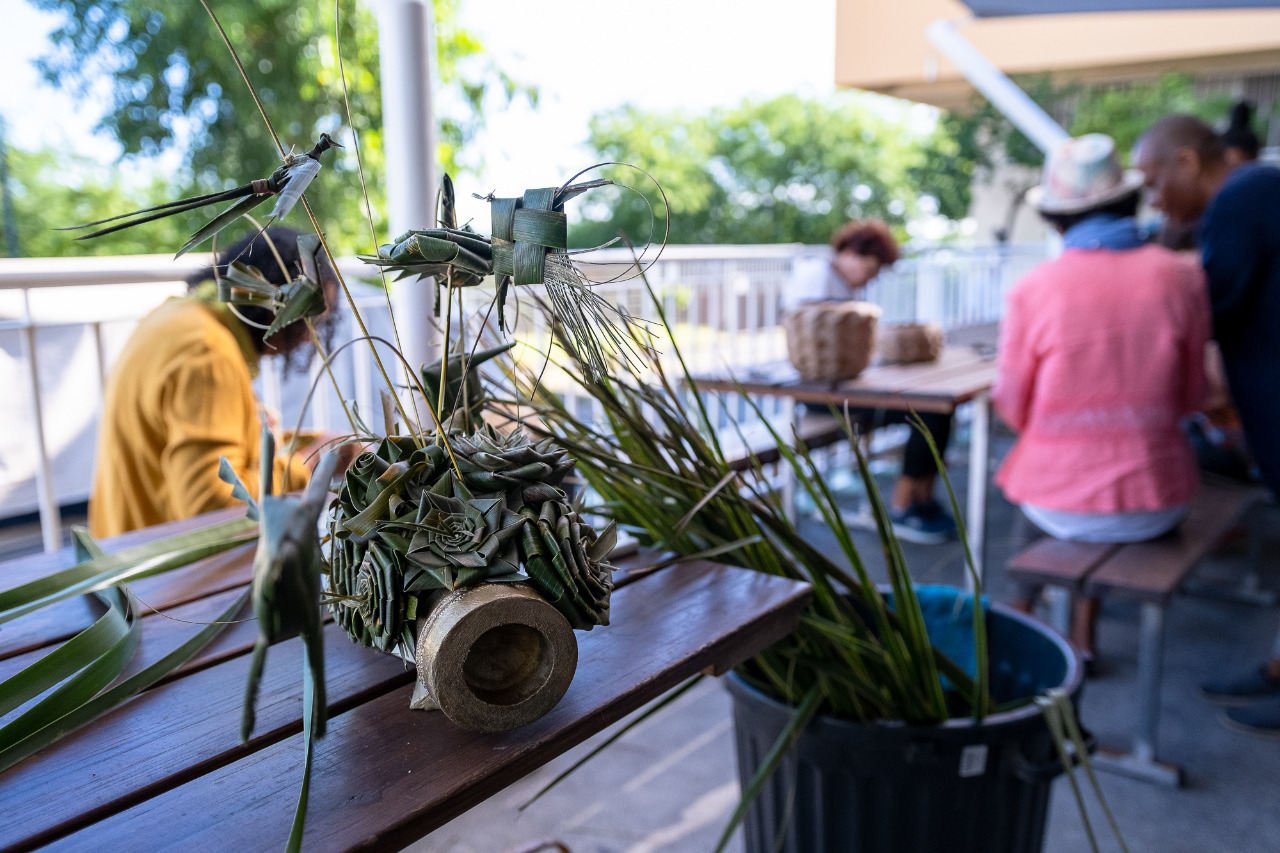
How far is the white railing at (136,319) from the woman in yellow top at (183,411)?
25cm

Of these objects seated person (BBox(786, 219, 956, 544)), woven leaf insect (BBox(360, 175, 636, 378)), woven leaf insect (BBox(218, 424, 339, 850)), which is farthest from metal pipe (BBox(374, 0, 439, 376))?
seated person (BBox(786, 219, 956, 544))

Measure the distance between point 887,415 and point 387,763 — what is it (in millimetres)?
3765

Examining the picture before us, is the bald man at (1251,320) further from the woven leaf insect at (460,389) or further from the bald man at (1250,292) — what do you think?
Result: the woven leaf insect at (460,389)

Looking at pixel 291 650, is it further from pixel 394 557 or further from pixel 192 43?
pixel 192 43

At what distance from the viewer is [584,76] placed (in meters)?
16.9

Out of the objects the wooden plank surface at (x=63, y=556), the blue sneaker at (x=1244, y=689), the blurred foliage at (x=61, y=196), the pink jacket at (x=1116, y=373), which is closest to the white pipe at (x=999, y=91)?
the pink jacket at (x=1116, y=373)

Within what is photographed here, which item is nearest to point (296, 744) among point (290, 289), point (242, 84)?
point (290, 289)

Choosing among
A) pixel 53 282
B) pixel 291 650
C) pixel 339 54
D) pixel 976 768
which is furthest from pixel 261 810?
pixel 53 282

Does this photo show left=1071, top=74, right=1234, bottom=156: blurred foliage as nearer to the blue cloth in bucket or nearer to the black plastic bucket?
the blue cloth in bucket

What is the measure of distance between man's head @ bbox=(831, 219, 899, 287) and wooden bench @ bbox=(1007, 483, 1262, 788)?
227 cm

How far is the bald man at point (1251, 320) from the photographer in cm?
247

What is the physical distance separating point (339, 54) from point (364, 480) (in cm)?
34

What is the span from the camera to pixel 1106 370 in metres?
2.46

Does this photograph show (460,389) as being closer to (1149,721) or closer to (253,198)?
(253,198)
